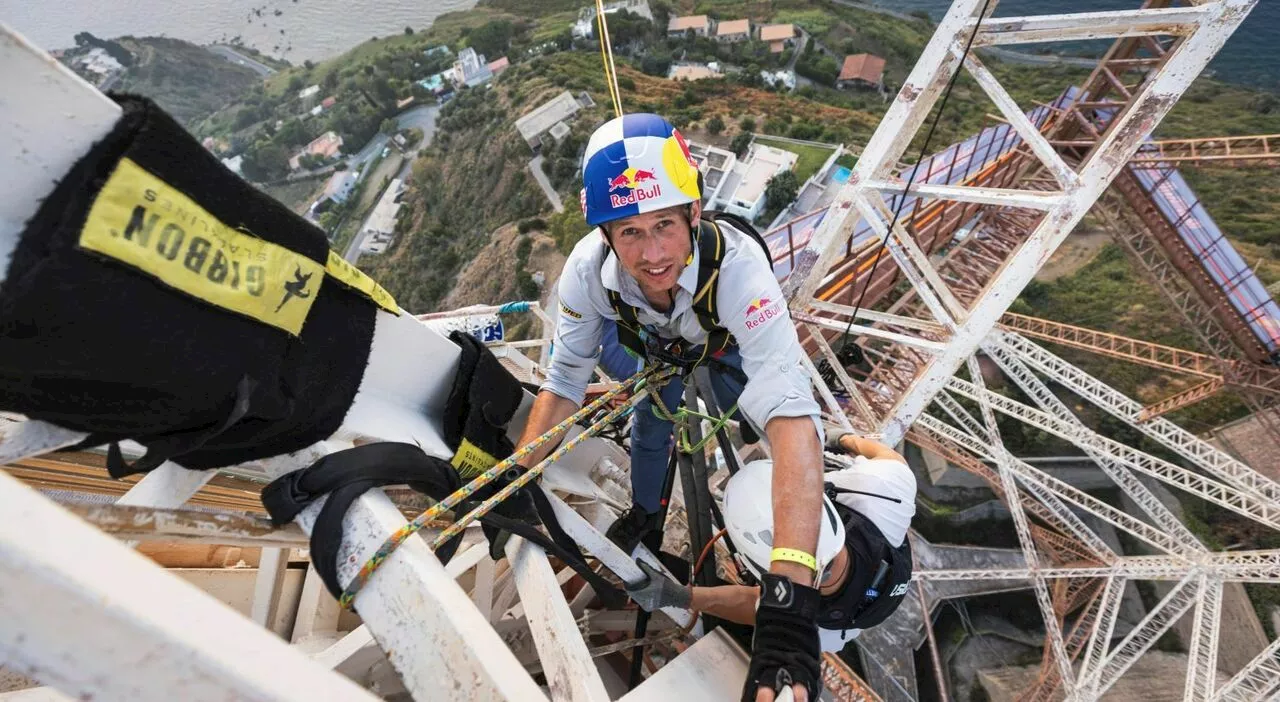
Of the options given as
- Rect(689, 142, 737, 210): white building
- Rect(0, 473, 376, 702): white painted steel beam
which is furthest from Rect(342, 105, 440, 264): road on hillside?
Rect(0, 473, 376, 702): white painted steel beam

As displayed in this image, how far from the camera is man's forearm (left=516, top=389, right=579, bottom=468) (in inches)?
142

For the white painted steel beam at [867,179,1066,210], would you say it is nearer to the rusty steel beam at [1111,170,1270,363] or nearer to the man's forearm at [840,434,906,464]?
the man's forearm at [840,434,906,464]

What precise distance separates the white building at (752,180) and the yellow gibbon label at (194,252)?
116 feet

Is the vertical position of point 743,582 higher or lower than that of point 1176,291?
lower

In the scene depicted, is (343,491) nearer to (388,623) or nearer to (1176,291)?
(388,623)

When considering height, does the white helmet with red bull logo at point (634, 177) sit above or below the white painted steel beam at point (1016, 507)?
above

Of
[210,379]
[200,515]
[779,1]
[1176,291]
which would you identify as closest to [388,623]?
[200,515]

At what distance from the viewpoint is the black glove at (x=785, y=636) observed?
2701 millimetres

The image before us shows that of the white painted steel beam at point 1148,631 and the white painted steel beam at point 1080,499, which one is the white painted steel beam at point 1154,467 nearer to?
the white painted steel beam at point 1080,499

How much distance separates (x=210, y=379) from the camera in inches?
68.2

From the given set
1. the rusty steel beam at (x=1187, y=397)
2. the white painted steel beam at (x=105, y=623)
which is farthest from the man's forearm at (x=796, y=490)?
the rusty steel beam at (x=1187, y=397)

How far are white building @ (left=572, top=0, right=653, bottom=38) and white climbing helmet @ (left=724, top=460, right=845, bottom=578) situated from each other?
7100 cm

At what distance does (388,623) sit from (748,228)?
3.07 m

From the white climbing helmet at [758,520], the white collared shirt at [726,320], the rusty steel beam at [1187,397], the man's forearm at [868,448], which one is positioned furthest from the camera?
the rusty steel beam at [1187,397]
